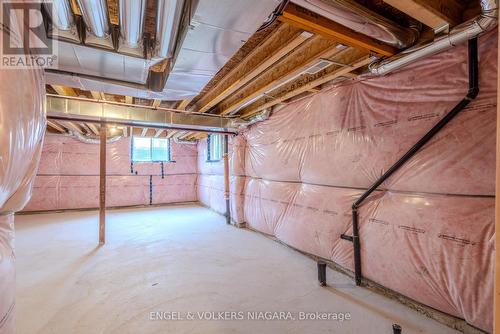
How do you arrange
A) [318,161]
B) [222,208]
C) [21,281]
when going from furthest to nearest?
[222,208] → [318,161] → [21,281]

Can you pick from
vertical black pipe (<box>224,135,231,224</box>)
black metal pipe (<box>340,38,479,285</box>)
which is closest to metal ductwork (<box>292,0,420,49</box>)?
black metal pipe (<box>340,38,479,285</box>)

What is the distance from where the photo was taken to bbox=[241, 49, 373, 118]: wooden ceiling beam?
6.88 feet

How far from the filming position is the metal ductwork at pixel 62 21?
122 cm

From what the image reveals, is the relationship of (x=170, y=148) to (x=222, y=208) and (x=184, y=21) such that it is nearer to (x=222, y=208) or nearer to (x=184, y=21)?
(x=222, y=208)

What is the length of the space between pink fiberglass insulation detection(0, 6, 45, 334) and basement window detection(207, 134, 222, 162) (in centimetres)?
474

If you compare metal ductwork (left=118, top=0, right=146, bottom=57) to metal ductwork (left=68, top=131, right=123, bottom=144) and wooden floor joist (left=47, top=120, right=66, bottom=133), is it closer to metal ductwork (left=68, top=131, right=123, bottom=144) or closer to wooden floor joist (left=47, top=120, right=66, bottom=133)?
wooden floor joist (left=47, top=120, right=66, bottom=133)

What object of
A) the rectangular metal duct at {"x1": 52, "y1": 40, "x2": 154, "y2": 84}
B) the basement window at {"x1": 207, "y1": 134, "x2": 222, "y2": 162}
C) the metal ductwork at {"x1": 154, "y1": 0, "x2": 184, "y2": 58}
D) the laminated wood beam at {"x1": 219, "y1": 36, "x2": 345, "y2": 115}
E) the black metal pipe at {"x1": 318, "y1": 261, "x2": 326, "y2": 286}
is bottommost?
the black metal pipe at {"x1": 318, "y1": 261, "x2": 326, "y2": 286}

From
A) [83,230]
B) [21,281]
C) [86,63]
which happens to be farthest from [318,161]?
[83,230]

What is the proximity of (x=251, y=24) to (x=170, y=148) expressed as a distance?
6509mm

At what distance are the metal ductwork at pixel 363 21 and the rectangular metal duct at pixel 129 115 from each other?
273 centimetres

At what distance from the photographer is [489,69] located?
4.71 feet

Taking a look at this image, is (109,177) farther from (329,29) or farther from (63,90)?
(329,29)

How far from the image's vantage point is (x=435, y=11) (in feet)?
4.54

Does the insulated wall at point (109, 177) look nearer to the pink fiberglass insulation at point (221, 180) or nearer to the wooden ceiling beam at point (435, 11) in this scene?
the pink fiberglass insulation at point (221, 180)
